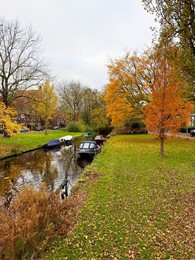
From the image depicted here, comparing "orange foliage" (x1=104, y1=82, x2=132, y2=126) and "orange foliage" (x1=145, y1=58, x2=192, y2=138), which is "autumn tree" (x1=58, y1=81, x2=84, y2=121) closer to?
"orange foliage" (x1=104, y1=82, x2=132, y2=126)

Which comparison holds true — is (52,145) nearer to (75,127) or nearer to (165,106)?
(165,106)

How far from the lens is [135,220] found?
789 centimetres

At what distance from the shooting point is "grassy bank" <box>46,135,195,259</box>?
6.16 metres

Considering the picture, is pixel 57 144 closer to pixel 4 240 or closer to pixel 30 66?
pixel 30 66

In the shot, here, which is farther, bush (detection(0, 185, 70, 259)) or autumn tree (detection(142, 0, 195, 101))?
autumn tree (detection(142, 0, 195, 101))

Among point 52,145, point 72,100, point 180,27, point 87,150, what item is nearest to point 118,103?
point 87,150

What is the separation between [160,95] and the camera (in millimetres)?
18625

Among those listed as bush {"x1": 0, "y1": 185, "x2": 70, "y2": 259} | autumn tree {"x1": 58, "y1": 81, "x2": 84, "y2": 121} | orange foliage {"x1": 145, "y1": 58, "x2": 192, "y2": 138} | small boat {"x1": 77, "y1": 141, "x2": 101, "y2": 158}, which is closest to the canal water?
small boat {"x1": 77, "y1": 141, "x2": 101, "y2": 158}

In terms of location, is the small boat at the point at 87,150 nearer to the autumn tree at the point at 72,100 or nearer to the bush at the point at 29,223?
the bush at the point at 29,223

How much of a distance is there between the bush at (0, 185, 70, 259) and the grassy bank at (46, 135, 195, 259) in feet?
1.60

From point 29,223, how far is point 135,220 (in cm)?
371

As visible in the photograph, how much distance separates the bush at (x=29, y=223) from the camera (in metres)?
5.67

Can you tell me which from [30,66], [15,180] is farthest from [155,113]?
[30,66]

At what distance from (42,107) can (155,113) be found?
39.1m
